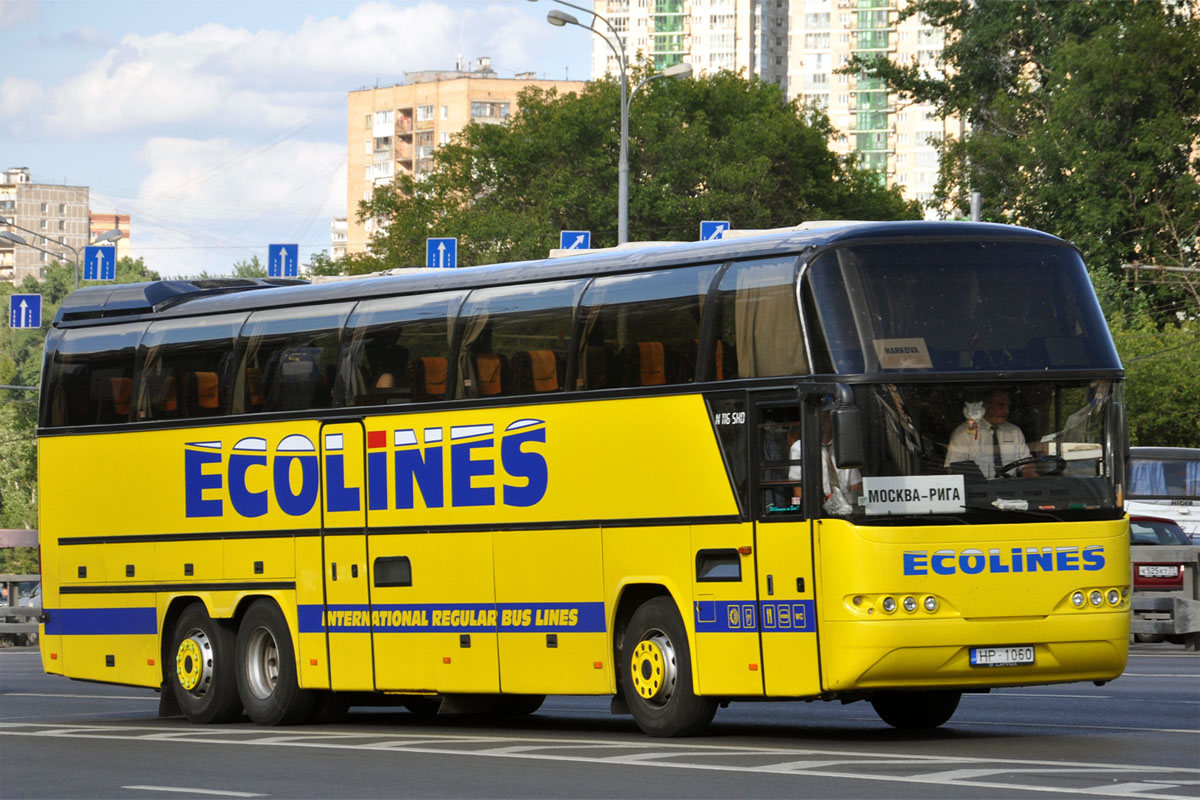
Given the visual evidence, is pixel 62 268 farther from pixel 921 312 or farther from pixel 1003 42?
pixel 921 312

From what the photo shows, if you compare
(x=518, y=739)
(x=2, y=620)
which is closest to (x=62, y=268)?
(x=2, y=620)

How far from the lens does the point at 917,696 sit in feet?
53.5

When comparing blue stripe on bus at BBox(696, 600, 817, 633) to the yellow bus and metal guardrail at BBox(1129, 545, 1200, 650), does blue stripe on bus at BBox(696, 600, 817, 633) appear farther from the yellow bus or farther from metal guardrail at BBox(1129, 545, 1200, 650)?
metal guardrail at BBox(1129, 545, 1200, 650)

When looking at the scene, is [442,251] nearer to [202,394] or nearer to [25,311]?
[202,394]

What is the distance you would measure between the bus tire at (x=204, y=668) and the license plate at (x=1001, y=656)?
25.6ft

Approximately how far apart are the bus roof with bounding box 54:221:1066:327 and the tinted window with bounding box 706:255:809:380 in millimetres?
169

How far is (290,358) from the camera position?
19.2 meters

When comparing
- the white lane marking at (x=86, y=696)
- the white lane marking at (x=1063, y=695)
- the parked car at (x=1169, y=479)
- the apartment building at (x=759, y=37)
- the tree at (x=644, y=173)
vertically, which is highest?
the apartment building at (x=759, y=37)

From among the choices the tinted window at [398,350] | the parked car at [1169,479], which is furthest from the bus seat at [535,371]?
the parked car at [1169,479]

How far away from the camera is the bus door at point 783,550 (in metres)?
14.7

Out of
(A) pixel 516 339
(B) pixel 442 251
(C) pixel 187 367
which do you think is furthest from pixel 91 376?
(B) pixel 442 251

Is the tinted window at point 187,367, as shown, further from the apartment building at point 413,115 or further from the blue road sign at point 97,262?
the apartment building at point 413,115

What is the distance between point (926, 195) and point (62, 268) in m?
74.6

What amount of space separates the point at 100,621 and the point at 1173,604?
43.1 ft
